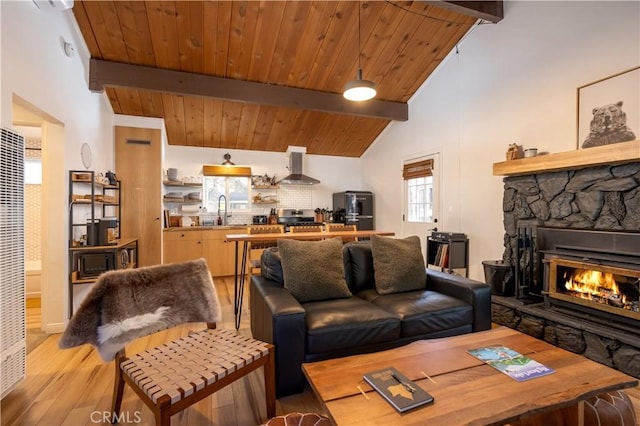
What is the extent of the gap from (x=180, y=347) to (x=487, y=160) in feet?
12.9

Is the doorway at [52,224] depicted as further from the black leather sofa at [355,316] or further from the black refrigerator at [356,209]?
the black refrigerator at [356,209]

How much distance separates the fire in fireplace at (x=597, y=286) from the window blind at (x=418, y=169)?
7.75 ft

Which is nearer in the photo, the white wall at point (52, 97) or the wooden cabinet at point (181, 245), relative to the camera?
the white wall at point (52, 97)

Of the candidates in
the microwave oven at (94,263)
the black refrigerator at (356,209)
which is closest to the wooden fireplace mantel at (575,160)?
the black refrigerator at (356,209)

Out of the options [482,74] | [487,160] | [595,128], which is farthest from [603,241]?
[482,74]

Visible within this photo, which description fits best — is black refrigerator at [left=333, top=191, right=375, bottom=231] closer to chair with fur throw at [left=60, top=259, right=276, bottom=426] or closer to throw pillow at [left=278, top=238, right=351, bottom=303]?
throw pillow at [left=278, top=238, right=351, bottom=303]

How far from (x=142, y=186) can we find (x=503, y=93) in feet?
17.4

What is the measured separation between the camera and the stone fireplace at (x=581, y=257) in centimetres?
226

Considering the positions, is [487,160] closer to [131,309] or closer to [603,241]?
[603,241]

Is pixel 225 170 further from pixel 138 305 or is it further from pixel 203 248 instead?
pixel 138 305

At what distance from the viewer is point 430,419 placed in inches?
40.9

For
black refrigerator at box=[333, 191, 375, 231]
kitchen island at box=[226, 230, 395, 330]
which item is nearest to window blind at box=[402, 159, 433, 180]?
black refrigerator at box=[333, 191, 375, 231]

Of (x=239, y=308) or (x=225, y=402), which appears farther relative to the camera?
(x=239, y=308)

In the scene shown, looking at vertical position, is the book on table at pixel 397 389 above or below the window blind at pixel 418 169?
below
